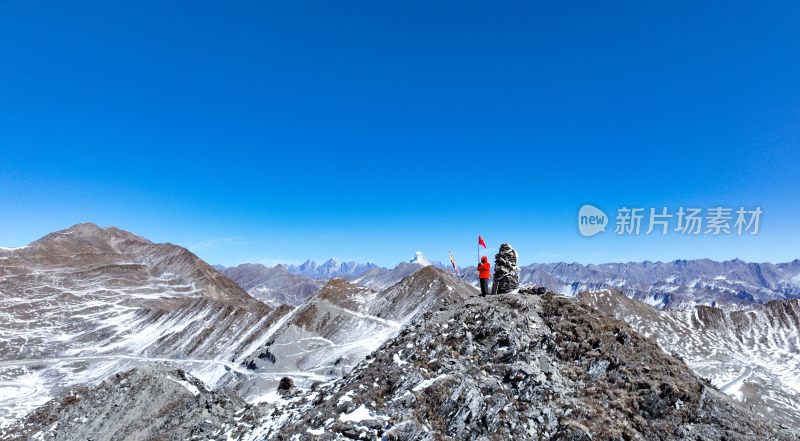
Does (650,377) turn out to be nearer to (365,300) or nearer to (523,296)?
(523,296)

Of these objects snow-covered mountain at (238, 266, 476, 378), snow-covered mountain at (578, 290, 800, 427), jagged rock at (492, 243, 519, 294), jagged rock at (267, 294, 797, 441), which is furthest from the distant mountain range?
jagged rock at (492, 243, 519, 294)

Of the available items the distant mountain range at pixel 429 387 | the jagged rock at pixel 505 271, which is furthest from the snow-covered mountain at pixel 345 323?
the jagged rock at pixel 505 271

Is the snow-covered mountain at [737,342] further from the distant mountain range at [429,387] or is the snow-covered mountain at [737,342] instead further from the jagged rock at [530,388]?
the jagged rock at [530,388]

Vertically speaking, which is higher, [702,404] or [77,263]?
[77,263]

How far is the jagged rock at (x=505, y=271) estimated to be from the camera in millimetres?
27266

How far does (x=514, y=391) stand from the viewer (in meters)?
18.6

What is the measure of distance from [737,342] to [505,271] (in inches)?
5699

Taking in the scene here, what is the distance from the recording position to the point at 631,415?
18.1m

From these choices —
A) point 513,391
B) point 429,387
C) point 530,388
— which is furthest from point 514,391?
point 429,387

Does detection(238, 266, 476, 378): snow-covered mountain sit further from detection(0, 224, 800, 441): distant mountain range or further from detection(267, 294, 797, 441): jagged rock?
detection(267, 294, 797, 441): jagged rock

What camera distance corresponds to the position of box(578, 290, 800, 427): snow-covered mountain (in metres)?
84.8

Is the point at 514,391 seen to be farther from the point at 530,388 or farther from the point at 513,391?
the point at 530,388

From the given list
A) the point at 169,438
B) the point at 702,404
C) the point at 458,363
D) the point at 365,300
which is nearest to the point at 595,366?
the point at 702,404

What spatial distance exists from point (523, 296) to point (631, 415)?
8.12m
